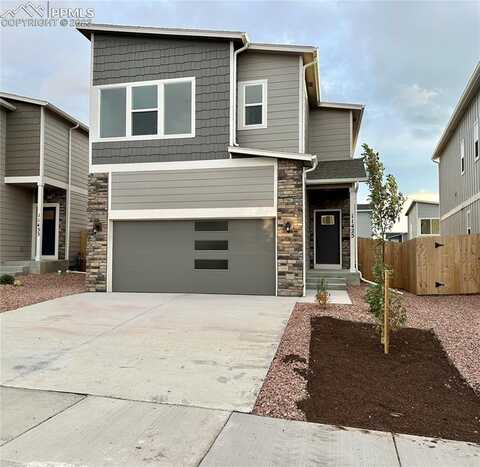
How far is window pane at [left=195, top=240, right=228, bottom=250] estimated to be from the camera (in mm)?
10992

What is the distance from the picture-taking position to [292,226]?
1034 centimetres

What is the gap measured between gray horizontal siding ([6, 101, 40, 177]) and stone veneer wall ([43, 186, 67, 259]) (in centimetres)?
160

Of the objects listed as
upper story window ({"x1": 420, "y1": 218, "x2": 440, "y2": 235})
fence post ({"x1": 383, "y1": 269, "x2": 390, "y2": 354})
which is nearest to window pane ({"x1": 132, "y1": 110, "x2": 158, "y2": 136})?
fence post ({"x1": 383, "y1": 269, "x2": 390, "y2": 354})

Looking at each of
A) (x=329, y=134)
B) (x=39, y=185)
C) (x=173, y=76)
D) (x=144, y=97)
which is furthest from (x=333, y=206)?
(x=39, y=185)

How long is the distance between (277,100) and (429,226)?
21.5m

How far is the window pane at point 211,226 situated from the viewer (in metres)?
11.0

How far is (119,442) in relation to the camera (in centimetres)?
312

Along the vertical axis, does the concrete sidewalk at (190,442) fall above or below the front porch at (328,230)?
below

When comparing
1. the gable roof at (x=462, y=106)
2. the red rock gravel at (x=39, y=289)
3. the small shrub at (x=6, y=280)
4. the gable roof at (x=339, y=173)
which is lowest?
the red rock gravel at (x=39, y=289)

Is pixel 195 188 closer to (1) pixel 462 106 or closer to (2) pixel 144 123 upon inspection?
(2) pixel 144 123

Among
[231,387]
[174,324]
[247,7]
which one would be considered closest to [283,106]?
[247,7]

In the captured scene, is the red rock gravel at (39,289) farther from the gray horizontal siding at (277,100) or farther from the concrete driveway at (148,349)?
the gray horizontal siding at (277,100)

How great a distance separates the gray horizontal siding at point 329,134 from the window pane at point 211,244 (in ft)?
17.7

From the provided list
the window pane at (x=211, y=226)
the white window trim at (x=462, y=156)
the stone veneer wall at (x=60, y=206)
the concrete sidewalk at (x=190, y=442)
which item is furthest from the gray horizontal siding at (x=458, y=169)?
the stone veneer wall at (x=60, y=206)
